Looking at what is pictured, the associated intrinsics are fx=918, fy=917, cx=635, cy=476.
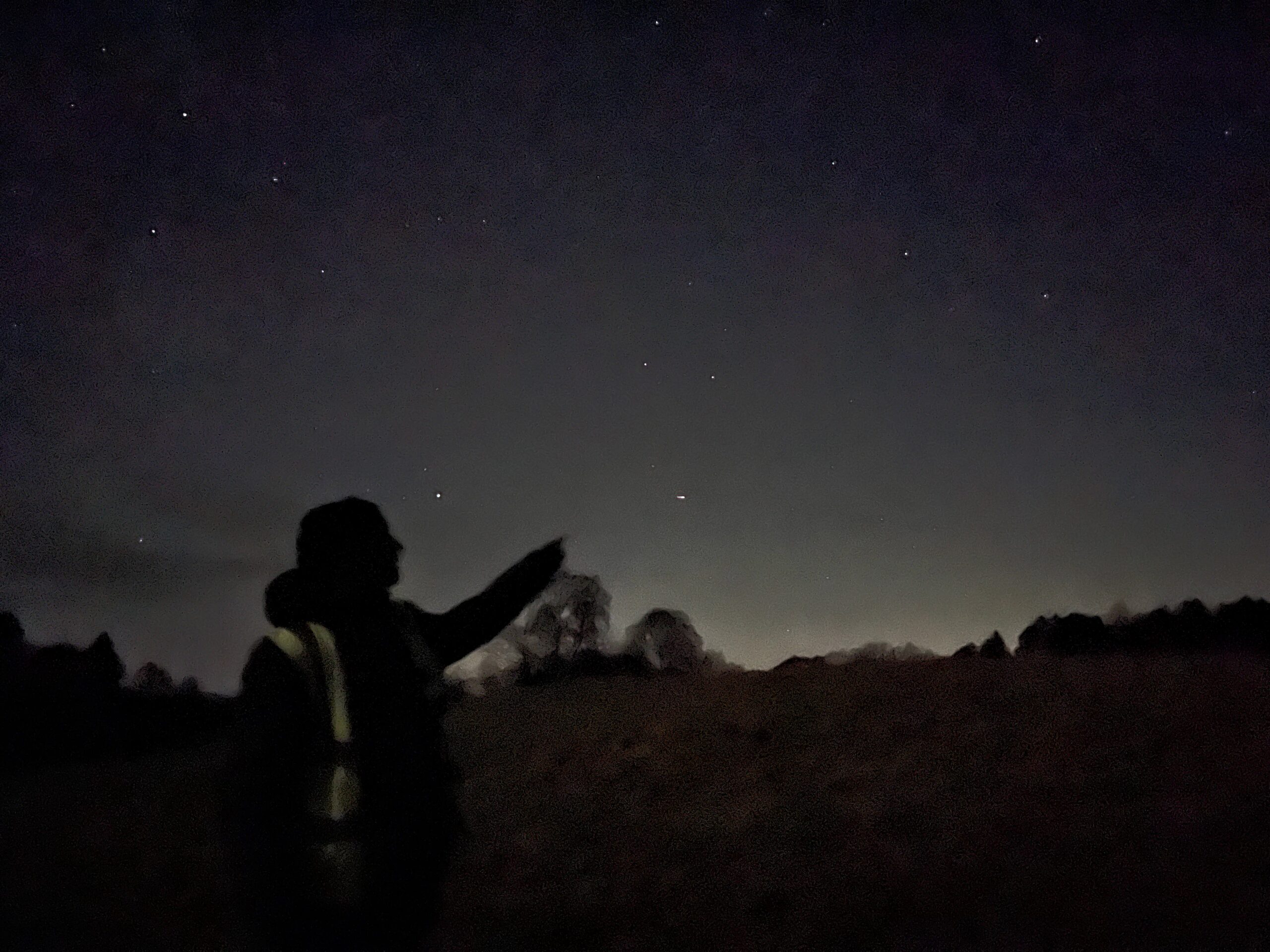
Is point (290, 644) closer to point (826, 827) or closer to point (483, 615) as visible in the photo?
point (483, 615)

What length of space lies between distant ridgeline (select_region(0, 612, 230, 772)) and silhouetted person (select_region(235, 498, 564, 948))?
2501cm

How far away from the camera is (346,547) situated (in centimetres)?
265

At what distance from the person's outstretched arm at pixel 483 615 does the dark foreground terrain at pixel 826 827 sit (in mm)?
688

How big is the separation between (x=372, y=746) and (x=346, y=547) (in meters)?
0.57

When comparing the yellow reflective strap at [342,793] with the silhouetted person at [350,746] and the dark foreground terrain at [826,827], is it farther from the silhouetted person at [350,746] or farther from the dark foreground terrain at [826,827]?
the dark foreground terrain at [826,827]

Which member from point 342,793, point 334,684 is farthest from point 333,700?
point 342,793

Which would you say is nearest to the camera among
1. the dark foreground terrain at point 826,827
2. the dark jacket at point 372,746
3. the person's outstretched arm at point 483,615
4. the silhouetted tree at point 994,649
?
the dark jacket at point 372,746

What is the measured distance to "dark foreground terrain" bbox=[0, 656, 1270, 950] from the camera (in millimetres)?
8156

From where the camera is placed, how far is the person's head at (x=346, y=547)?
2.64 meters

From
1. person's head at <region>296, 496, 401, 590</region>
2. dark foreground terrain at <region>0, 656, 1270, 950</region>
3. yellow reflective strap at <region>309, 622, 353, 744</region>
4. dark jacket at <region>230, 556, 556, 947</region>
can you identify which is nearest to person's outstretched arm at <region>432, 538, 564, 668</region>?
dark jacket at <region>230, 556, 556, 947</region>

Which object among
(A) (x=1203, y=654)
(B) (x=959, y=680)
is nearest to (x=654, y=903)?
(B) (x=959, y=680)

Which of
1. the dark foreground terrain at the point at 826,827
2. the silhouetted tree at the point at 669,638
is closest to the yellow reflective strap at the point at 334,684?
the dark foreground terrain at the point at 826,827

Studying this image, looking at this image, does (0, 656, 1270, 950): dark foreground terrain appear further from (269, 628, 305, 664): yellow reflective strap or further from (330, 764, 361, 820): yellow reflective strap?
(269, 628, 305, 664): yellow reflective strap

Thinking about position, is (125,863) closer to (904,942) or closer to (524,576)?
(904,942)
